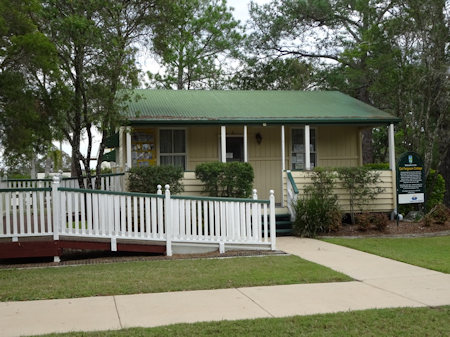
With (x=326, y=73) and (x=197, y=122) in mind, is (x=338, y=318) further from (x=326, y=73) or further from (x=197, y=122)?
(x=326, y=73)

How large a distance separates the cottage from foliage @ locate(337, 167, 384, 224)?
27.2 inches

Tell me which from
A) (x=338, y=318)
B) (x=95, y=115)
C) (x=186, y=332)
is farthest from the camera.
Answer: (x=95, y=115)

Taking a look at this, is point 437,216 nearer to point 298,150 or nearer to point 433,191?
point 433,191

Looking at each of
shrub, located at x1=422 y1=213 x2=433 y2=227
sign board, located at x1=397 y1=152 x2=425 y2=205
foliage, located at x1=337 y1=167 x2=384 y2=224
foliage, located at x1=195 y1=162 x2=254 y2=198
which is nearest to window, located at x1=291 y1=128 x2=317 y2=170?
foliage, located at x1=337 y1=167 x2=384 y2=224

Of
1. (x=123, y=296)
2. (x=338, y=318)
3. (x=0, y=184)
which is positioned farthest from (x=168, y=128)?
(x=338, y=318)

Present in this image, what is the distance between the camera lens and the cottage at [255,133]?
13977mm

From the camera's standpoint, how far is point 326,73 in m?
25.4

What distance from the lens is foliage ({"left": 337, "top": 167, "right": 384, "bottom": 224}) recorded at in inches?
533

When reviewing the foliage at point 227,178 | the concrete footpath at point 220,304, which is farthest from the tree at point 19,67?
the foliage at point 227,178

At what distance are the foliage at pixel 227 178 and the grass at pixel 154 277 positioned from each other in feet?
12.7

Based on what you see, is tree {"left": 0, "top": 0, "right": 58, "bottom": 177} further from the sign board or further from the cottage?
the sign board

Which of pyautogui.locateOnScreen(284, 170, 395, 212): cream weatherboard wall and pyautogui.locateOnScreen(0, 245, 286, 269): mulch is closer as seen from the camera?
pyautogui.locateOnScreen(0, 245, 286, 269): mulch

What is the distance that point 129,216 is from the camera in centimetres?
962

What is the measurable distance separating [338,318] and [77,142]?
363 inches
